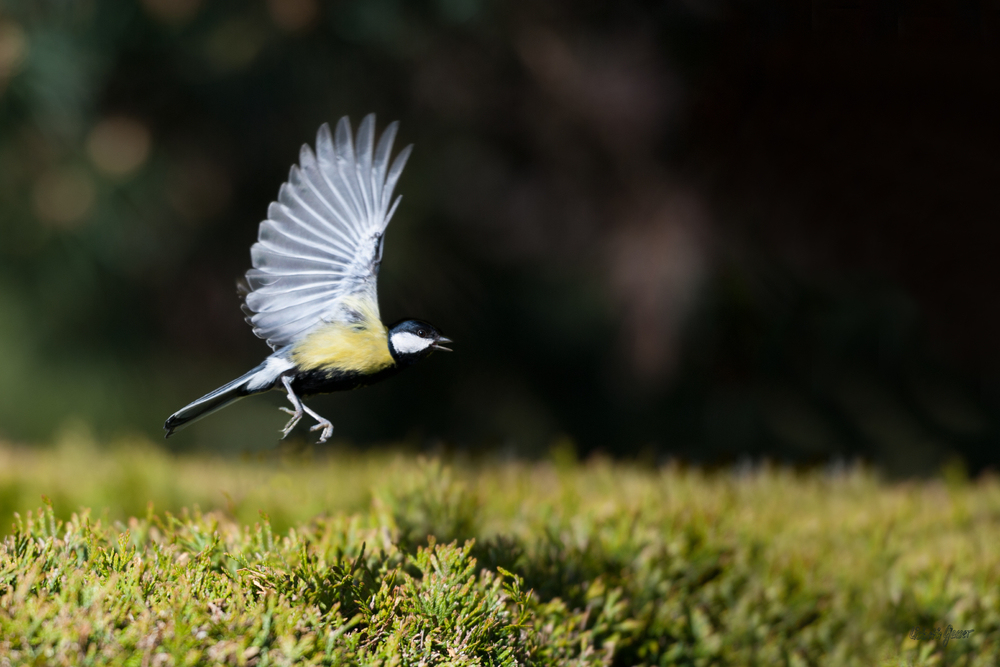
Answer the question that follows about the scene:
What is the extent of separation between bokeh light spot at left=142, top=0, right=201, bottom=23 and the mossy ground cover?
3.13 meters

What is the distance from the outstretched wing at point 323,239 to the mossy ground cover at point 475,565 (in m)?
0.66

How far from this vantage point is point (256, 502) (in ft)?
10.7

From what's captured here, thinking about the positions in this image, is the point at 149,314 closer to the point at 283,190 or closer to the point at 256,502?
the point at 256,502

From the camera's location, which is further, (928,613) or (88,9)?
(88,9)

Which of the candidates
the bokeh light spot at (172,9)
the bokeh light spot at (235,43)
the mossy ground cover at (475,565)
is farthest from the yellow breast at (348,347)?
the bokeh light spot at (172,9)

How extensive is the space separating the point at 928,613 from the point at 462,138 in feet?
16.0

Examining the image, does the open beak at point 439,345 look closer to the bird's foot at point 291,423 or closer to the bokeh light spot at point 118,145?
the bird's foot at point 291,423

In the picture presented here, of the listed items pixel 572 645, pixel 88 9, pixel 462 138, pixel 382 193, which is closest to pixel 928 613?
pixel 572 645

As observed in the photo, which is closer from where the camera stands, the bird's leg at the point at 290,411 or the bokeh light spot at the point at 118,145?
the bird's leg at the point at 290,411

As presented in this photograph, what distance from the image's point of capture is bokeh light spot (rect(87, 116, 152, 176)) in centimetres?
630

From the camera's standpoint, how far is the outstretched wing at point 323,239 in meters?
1.66

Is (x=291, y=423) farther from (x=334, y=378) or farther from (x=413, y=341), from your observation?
(x=413, y=341)

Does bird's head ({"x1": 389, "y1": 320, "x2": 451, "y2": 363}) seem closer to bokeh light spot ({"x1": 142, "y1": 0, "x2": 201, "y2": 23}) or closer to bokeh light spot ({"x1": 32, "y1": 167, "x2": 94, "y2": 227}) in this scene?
bokeh light spot ({"x1": 142, "y1": 0, "x2": 201, "y2": 23})

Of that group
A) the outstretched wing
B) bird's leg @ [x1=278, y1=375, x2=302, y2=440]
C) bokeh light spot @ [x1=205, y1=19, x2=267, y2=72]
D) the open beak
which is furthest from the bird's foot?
bokeh light spot @ [x1=205, y1=19, x2=267, y2=72]
